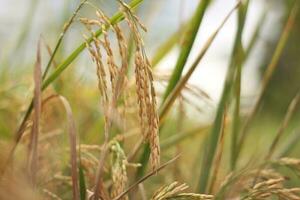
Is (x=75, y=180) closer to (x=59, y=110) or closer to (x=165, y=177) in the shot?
(x=165, y=177)

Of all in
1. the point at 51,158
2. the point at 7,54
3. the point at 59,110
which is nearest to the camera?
the point at 51,158

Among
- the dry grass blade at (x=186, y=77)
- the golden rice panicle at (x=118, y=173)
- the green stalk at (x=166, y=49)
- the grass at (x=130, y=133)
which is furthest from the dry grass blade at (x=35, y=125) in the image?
the green stalk at (x=166, y=49)

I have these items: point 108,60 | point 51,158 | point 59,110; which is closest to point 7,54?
point 59,110

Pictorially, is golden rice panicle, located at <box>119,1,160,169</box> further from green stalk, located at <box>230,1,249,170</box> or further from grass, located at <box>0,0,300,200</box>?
green stalk, located at <box>230,1,249,170</box>

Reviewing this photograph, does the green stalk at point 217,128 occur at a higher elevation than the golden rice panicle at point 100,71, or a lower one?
lower

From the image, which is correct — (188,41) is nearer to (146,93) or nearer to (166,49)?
(146,93)

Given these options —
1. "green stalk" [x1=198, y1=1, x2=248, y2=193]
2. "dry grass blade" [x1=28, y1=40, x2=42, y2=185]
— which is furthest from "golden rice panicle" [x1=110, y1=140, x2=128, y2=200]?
"green stalk" [x1=198, y1=1, x2=248, y2=193]

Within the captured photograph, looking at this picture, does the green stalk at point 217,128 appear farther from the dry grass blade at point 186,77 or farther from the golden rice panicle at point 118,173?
the golden rice panicle at point 118,173

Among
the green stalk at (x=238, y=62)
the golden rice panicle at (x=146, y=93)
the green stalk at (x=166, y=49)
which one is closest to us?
the golden rice panicle at (x=146, y=93)

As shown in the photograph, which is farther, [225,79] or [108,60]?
[225,79]
